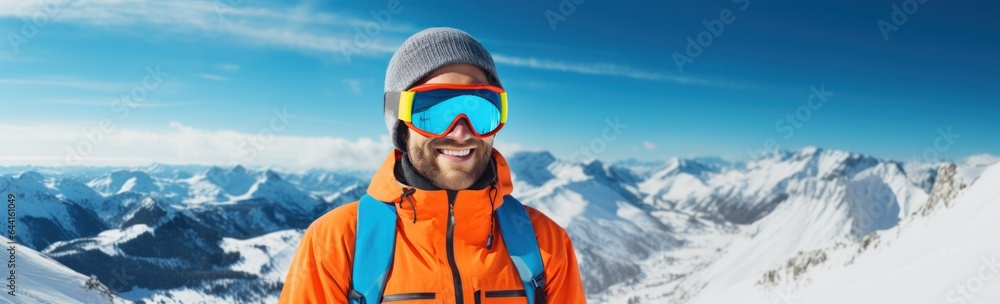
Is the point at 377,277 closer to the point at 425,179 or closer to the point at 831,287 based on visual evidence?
the point at 425,179

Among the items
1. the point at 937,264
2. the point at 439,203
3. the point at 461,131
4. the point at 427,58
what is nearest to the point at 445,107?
the point at 461,131

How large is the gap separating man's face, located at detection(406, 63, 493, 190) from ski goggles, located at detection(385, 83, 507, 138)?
7cm

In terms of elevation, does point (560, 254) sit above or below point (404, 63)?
below

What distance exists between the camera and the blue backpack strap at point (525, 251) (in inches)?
189

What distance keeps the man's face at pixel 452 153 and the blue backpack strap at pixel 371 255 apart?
556 mm

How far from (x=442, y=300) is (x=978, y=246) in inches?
1847

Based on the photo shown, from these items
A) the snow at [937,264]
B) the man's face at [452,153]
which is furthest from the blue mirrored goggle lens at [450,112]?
the snow at [937,264]

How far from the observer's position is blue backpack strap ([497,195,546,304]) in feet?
15.8

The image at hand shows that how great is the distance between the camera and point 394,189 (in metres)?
4.66

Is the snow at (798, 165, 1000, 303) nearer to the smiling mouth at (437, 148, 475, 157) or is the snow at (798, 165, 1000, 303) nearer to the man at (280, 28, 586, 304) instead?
the man at (280, 28, 586, 304)

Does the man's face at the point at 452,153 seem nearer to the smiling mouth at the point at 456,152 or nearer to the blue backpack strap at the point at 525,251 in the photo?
the smiling mouth at the point at 456,152

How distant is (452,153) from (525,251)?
1084 mm

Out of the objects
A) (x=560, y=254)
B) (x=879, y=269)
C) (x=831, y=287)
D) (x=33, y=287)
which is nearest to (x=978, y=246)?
(x=879, y=269)

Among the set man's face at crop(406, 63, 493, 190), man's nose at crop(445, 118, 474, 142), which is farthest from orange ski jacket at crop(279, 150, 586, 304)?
man's nose at crop(445, 118, 474, 142)
